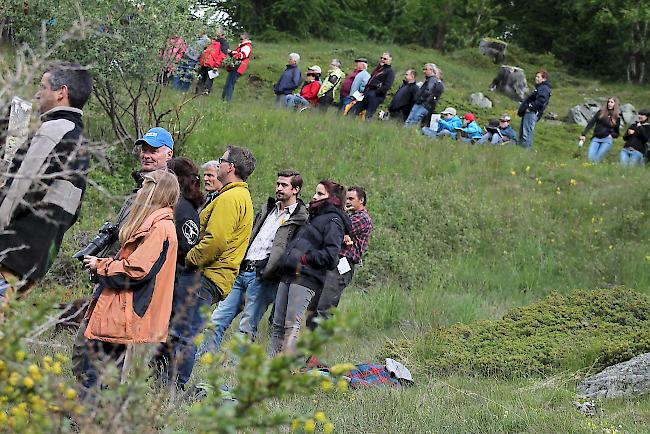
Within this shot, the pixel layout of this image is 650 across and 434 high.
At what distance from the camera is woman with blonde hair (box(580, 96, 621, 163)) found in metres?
18.3

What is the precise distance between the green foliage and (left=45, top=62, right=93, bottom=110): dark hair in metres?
4.05

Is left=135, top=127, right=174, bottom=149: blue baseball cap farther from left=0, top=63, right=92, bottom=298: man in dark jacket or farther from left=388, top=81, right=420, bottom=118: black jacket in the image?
left=388, top=81, right=420, bottom=118: black jacket

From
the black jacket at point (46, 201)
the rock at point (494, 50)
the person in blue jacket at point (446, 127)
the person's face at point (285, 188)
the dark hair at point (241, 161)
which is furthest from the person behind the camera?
the rock at point (494, 50)

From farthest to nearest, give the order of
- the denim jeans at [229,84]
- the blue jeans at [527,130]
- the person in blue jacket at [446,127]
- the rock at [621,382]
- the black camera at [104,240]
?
1. the blue jeans at [527,130]
2. the denim jeans at [229,84]
3. the person in blue jacket at [446,127]
4. the rock at [621,382]
5. the black camera at [104,240]

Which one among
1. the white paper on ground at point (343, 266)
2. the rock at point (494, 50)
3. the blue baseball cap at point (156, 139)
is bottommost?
the rock at point (494, 50)

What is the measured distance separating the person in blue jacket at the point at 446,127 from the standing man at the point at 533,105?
4.44 ft

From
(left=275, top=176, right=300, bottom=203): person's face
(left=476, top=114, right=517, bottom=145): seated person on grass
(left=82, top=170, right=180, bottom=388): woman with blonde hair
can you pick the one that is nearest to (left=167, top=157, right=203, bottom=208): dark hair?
(left=82, top=170, right=180, bottom=388): woman with blonde hair

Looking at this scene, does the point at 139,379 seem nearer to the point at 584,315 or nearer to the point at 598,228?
the point at 584,315

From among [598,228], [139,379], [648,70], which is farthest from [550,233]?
[648,70]

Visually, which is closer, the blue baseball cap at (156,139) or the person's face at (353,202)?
the blue baseball cap at (156,139)

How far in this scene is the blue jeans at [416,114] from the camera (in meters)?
17.9

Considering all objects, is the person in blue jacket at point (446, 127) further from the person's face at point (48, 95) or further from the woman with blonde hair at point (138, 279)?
the person's face at point (48, 95)

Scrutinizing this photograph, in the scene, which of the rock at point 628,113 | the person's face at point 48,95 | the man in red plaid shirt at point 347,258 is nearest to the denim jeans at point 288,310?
the man in red plaid shirt at point 347,258

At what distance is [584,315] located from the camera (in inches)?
368
